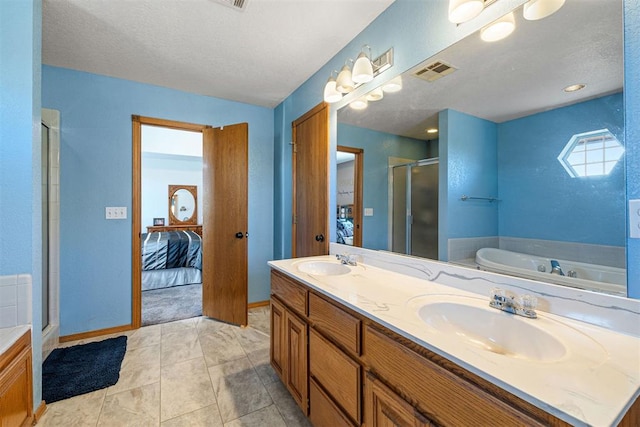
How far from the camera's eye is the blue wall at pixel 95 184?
238cm

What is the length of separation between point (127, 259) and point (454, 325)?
9.43 feet

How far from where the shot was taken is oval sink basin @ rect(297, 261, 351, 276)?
179 cm

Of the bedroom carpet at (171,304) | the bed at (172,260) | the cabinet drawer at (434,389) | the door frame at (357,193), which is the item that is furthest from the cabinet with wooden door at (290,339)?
the bed at (172,260)

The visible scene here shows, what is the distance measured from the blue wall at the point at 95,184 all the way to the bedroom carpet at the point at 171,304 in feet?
1.06

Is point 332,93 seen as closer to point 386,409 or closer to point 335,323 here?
point 335,323

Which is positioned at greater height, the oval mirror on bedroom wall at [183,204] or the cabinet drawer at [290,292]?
the oval mirror on bedroom wall at [183,204]

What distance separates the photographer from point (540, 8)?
100 cm

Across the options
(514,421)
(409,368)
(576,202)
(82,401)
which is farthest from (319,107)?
(82,401)

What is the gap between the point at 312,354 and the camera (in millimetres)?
1364

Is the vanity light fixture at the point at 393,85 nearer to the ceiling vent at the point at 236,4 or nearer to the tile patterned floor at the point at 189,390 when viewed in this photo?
the ceiling vent at the point at 236,4

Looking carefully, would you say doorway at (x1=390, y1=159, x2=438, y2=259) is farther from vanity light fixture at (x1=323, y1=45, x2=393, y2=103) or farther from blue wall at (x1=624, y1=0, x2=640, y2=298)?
blue wall at (x1=624, y1=0, x2=640, y2=298)

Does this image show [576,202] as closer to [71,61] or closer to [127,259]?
[127,259]

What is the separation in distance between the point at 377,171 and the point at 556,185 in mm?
1014

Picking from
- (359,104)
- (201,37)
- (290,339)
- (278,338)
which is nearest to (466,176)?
(359,104)
